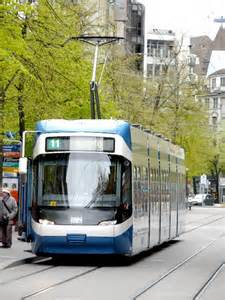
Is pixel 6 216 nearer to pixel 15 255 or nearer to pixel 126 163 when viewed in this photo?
pixel 15 255

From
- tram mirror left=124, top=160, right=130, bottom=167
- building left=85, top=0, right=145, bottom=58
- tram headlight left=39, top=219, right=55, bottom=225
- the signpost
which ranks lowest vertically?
tram headlight left=39, top=219, right=55, bottom=225

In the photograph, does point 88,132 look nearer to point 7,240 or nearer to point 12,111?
point 7,240

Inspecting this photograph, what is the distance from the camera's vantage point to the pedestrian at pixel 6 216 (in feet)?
87.1

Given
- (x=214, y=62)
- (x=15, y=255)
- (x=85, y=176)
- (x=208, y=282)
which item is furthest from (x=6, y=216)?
(x=214, y=62)

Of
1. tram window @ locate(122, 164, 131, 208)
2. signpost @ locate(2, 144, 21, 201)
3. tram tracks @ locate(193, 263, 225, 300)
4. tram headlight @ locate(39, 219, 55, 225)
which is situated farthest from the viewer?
signpost @ locate(2, 144, 21, 201)

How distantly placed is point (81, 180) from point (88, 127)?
3.88ft

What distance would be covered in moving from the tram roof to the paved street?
2.91 metres

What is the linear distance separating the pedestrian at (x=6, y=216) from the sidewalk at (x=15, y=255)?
26 centimetres

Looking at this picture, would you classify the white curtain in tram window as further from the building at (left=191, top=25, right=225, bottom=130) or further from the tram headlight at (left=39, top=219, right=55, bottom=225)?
the building at (left=191, top=25, right=225, bottom=130)

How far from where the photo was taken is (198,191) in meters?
136

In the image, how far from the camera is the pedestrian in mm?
26561

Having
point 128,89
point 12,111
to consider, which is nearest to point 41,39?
point 12,111

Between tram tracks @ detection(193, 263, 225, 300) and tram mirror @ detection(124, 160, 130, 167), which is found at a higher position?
tram mirror @ detection(124, 160, 130, 167)

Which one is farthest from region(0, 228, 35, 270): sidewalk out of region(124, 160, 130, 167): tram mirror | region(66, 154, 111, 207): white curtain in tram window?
region(124, 160, 130, 167): tram mirror
